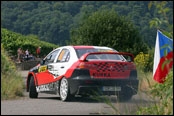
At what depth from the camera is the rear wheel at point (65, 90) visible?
12500 mm

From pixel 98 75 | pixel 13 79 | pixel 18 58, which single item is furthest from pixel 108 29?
pixel 98 75

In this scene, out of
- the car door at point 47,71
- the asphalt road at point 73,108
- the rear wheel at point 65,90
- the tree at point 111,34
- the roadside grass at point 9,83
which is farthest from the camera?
the tree at point 111,34

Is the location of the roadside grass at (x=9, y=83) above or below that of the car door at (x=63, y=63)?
below

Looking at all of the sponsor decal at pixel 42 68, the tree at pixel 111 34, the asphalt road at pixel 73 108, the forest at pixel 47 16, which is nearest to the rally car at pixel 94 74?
the asphalt road at pixel 73 108

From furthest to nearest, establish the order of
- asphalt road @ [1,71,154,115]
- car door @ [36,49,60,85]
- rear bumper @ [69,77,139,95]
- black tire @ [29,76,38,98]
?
black tire @ [29,76,38,98]
car door @ [36,49,60,85]
rear bumper @ [69,77,139,95]
asphalt road @ [1,71,154,115]

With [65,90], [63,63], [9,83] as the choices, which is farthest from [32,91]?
[65,90]

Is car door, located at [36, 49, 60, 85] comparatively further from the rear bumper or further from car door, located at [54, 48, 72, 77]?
the rear bumper

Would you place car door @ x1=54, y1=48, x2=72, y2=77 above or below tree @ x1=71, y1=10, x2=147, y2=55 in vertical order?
below

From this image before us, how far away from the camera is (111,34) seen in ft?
117

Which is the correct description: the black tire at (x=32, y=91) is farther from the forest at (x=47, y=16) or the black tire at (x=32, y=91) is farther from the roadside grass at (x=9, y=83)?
the forest at (x=47, y=16)

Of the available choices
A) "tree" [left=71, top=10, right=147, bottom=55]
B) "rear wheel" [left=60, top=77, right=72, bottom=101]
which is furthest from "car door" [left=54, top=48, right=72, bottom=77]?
"tree" [left=71, top=10, right=147, bottom=55]

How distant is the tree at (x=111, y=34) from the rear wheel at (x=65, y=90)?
21.7m

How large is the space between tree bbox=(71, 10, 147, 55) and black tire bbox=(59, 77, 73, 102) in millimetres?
21660

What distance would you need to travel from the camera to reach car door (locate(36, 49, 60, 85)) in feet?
45.5
